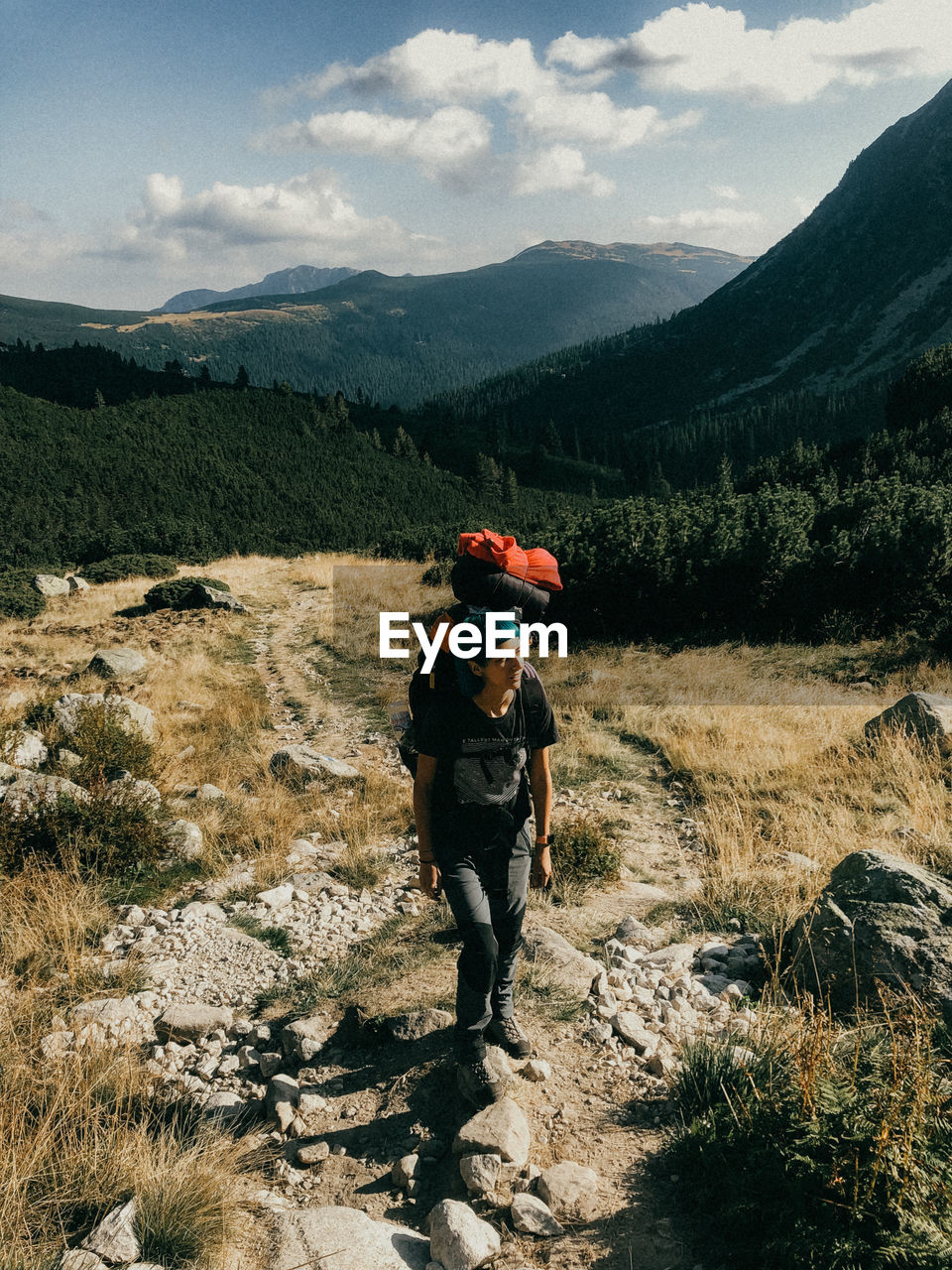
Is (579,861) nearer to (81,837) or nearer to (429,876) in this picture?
(429,876)

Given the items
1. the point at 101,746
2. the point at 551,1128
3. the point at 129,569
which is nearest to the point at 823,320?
the point at 129,569

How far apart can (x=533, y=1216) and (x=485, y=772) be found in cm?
164

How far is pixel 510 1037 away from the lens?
11.3 ft

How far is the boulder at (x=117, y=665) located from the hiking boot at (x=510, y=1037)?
461 inches

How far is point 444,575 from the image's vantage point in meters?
22.8

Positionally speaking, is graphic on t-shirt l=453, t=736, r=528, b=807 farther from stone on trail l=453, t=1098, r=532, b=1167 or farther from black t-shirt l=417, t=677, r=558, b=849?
stone on trail l=453, t=1098, r=532, b=1167

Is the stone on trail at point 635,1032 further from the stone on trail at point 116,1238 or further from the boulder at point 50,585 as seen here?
the boulder at point 50,585

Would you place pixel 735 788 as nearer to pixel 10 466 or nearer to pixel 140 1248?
pixel 140 1248

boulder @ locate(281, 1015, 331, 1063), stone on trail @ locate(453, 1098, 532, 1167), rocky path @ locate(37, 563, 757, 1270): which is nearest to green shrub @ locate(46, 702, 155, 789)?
rocky path @ locate(37, 563, 757, 1270)

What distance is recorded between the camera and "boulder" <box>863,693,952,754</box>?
24.3 feet

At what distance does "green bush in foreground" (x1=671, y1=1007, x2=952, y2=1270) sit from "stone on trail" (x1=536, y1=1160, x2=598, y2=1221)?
363 mm

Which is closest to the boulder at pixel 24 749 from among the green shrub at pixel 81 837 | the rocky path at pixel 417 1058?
the green shrub at pixel 81 837

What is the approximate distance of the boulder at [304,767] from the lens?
796 centimetres

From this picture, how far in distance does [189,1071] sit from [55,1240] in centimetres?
125
